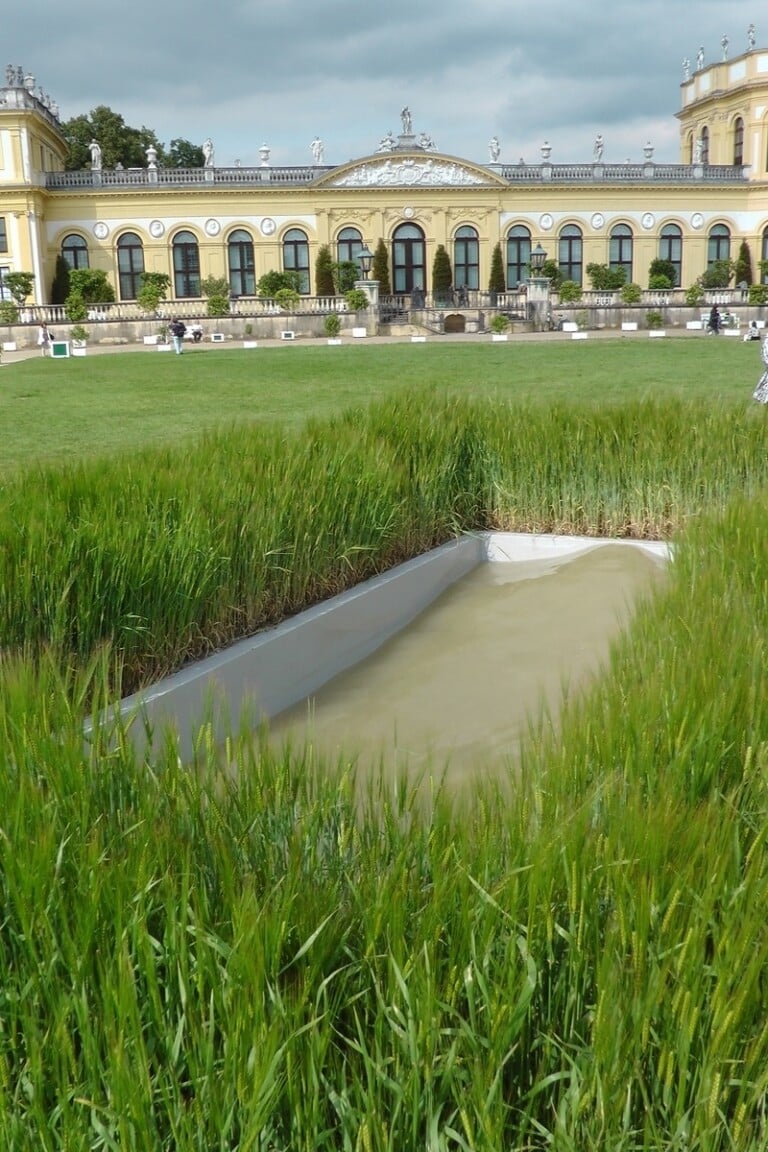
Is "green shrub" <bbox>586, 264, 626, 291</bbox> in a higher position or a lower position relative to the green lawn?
higher

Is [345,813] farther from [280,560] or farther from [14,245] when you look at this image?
[14,245]

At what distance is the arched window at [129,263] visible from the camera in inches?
1689

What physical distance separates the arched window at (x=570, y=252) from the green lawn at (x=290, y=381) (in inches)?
845

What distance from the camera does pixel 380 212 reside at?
43938 millimetres

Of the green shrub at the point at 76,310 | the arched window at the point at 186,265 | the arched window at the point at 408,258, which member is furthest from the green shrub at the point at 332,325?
the arched window at the point at 408,258

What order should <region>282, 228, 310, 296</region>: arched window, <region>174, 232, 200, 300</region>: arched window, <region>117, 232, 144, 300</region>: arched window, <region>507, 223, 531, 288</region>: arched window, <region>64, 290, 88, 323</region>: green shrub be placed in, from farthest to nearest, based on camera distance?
<region>507, 223, 531, 288</region>: arched window < <region>282, 228, 310, 296</region>: arched window < <region>174, 232, 200, 300</region>: arched window < <region>117, 232, 144, 300</region>: arched window < <region>64, 290, 88, 323</region>: green shrub

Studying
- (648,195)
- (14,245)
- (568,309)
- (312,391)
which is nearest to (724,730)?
(312,391)

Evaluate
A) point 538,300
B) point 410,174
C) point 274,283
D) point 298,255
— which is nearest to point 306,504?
point 538,300

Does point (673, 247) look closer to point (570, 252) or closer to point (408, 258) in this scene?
point (570, 252)

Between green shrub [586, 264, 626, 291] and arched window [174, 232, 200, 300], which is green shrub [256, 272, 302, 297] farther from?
green shrub [586, 264, 626, 291]

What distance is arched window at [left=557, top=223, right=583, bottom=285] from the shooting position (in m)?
45.9

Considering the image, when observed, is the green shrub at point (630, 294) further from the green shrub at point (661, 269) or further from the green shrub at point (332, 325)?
the green shrub at point (332, 325)

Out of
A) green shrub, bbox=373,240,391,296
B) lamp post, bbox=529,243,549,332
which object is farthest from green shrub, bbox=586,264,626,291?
green shrub, bbox=373,240,391,296

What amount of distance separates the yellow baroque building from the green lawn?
18.8 meters
